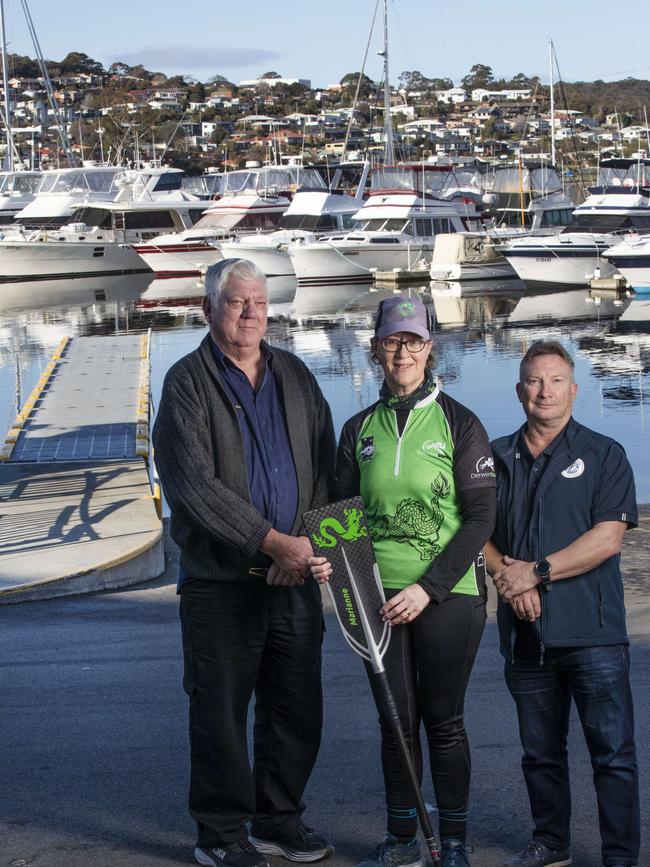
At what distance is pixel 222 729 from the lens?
13.2 feet

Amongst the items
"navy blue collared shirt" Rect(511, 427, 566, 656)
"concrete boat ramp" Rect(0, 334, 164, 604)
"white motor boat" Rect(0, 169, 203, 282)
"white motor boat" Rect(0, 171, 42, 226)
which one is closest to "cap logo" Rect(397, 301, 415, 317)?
"navy blue collared shirt" Rect(511, 427, 566, 656)

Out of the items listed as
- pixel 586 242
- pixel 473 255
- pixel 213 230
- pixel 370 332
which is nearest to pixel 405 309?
pixel 370 332

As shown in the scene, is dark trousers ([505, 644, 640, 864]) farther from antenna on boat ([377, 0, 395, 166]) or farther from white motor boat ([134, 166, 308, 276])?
antenna on boat ([377, 0, 395, 166])

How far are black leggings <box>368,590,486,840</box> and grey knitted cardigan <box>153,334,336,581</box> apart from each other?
476 millimetres

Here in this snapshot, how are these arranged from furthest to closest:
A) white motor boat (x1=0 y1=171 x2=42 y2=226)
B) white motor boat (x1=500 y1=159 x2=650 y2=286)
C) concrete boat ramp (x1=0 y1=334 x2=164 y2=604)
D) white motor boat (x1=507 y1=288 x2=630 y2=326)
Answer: white motor boat (x1=0 y1=171 x2=42 y2=226) < white motor boat (x1=500 y1=159 x2=650 y2=286) < white motor boat (x1=507 y1=288 x2=630 y2=326) < concrete boat ramp (x1=0 y1=334 x2=164 y2=604)

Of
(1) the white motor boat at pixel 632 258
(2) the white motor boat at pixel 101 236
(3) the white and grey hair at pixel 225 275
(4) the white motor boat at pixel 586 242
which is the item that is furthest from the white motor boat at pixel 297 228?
(3) the white and grey hair at pixel 225 275

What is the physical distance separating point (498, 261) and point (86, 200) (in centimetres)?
2024

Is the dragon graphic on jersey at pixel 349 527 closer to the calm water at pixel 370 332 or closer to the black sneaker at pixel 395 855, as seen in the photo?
the black sneaker at pixel 395 855

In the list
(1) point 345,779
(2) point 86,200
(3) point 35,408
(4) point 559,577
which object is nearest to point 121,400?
(3) point 35,408

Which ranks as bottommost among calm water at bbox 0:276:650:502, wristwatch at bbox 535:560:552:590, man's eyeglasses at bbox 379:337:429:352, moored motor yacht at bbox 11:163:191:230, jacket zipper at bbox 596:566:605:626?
calm water at bbox 0:276:650:502

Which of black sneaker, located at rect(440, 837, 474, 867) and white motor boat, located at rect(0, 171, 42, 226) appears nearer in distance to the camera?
black sneaker, located at rect(440, 837, 474, 867)

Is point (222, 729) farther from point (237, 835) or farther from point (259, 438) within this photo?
point (259, 438)

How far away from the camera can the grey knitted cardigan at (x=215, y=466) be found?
3.87 metres

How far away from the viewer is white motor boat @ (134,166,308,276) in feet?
174
